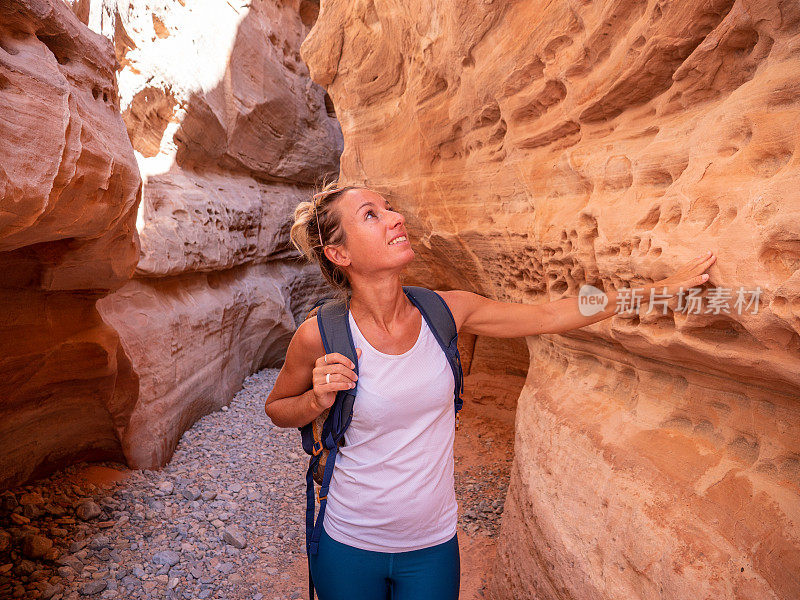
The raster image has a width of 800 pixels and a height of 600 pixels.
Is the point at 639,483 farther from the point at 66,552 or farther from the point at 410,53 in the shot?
the point at 410,53

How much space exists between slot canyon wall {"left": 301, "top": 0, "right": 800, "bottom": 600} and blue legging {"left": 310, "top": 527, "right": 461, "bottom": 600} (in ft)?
2.33

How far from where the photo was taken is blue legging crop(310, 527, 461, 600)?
1.56 metres

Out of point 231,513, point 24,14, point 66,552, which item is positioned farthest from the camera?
point 231,513

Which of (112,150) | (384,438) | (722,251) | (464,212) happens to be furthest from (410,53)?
(384,438)

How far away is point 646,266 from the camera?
1.97 m

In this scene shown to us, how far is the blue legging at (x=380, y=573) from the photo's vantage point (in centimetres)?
156

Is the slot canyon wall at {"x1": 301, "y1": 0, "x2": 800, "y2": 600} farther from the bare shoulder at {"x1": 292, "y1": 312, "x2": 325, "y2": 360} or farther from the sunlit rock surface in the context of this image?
the sunlit rock surface

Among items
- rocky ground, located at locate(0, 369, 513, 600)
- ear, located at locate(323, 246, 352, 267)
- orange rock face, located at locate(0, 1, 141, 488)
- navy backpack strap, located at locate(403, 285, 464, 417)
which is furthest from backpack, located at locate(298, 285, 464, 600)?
rocky ground, located at locate(0, 369, 513, 600)

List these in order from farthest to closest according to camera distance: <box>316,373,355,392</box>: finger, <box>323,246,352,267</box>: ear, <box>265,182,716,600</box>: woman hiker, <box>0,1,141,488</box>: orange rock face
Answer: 1. <box>0,1,141,488</box>: orange rock face
2. <box>323,246,352,267</box>: ear
3. <box>265,182,716,600</box>: woman hiker
4. <box>316,373,355,392</box>: finger

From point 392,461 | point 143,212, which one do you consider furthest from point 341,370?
point 143,212

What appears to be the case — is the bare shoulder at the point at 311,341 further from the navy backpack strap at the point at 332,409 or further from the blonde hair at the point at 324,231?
the blonde hair at the point at 324,231

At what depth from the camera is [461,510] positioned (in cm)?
409

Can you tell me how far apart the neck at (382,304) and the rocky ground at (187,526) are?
2293 millimetres

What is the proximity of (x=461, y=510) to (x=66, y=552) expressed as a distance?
2717mm
